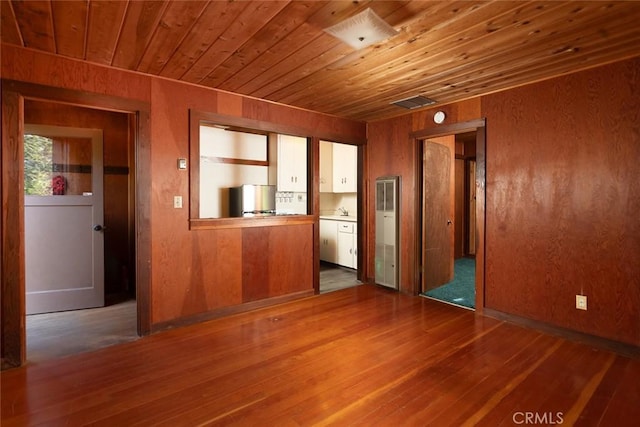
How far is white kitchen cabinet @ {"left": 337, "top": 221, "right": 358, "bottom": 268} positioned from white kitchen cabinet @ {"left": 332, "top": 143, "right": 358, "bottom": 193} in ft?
2.36

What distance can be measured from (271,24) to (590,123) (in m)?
2.75

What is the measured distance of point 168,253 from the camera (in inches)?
124

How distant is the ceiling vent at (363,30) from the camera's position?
197 cm

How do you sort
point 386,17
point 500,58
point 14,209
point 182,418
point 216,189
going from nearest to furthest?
1. point 182,418
2. point 386,17
3. point 14,209
4. point 500,58
5. point 216,189

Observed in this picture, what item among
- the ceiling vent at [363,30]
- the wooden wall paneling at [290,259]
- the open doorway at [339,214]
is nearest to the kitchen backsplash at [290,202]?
the open doorway at [339,214]

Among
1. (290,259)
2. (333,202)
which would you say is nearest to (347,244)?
(333,202)

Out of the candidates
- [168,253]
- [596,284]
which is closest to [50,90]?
[168,253]

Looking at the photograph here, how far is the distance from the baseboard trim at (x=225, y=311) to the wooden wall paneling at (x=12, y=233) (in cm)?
95

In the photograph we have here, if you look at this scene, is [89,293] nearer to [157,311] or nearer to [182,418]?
[157,311]

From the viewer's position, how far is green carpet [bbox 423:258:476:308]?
13.2 ft

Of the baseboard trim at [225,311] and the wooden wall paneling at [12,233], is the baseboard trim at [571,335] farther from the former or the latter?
the wooden wall paneling at [12,233]

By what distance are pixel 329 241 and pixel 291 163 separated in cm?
157

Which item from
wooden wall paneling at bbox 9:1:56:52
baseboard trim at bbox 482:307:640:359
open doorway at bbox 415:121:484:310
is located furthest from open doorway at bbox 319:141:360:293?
wooden wall paneling at bbox 9:1:56:52

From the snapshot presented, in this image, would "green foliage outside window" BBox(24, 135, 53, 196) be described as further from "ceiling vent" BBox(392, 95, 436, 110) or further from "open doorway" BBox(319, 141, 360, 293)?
"ceiling vent" BBox(392, 95, 436, 110)
